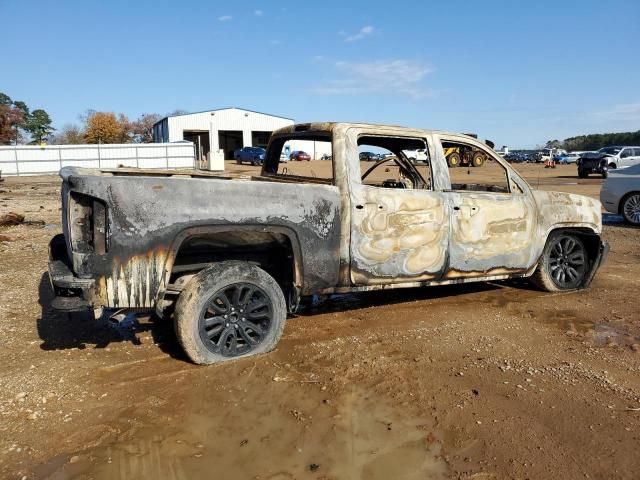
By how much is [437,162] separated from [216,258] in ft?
7.44

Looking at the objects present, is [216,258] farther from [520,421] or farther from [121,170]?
[520,421]

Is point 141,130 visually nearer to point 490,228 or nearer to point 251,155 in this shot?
point 251,155

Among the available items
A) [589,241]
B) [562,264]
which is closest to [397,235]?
[562,264]

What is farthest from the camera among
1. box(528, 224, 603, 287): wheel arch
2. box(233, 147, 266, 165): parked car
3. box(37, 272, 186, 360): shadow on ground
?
box(233, 147, 266, 165): parked car

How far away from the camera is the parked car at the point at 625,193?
11.3 m

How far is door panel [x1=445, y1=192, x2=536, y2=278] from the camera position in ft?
16.2

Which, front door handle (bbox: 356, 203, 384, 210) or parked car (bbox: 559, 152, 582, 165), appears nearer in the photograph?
front door handle (bbox: 356, 203, 384, 210)

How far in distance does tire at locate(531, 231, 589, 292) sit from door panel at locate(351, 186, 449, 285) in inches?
67.5

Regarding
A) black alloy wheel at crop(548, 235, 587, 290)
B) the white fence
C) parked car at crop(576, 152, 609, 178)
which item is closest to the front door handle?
black alloy wheel at crop(548, 235, 587, 290)

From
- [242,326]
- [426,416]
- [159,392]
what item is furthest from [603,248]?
[159,392]

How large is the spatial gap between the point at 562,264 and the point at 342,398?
3794mm

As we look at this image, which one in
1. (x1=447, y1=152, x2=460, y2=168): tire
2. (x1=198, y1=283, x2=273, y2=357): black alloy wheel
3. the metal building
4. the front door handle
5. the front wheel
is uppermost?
the metal building

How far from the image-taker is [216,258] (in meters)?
4.38

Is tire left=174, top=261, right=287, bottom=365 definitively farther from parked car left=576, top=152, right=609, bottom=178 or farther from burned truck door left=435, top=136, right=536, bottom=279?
parked car left=576, top=152, right=609, bottom=178
